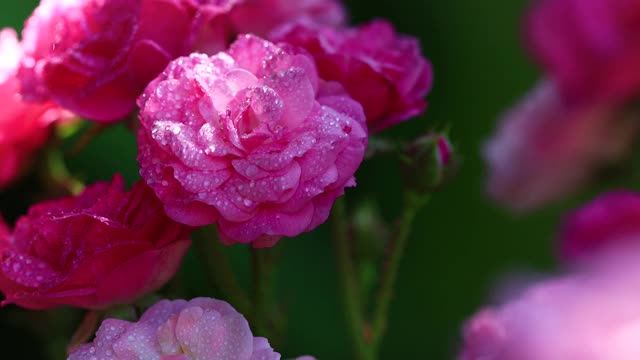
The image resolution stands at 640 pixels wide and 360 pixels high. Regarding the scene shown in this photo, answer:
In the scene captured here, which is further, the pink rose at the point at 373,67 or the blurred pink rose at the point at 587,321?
the pink rose at the point at 373,67

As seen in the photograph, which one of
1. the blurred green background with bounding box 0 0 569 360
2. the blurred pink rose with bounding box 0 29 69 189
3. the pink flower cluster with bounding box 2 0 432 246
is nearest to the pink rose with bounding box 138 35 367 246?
the pink flower cluster with bounding box 2 0 432 246

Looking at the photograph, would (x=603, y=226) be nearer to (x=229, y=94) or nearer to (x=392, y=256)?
(x=392, y=256)

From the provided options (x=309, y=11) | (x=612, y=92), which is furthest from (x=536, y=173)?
(x=309, y=11)

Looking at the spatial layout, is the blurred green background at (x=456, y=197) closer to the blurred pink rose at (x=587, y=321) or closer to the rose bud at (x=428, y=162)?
the rose bud at (x=428, y=162)

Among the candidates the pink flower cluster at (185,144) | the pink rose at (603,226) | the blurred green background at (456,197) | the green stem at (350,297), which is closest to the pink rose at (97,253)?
the pink flower cluster at (185,144)

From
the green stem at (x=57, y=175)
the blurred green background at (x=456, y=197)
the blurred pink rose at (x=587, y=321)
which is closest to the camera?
the blurred pink rose at (x=587, y=321)

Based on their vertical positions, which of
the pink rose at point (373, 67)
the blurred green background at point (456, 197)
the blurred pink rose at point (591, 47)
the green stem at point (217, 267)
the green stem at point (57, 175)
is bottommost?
the blurred green background at point (456, 197)

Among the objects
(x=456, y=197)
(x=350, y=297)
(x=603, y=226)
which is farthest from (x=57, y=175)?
(x=456, y=197)

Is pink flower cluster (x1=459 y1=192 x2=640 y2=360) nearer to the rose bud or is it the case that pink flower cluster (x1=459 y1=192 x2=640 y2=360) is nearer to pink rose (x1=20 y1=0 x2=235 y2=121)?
the rose bud
